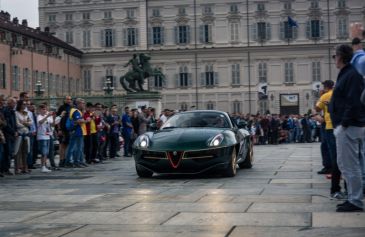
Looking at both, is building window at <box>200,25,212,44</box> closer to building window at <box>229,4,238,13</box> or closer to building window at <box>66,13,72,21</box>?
building window at <box>229,4,238,13</box>

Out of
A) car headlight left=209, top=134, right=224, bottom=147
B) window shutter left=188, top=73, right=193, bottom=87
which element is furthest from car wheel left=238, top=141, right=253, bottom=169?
window shutter left=188, top=73, right=193, bottom=87

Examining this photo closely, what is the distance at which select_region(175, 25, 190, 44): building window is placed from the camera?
248 feet

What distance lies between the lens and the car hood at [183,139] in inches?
511

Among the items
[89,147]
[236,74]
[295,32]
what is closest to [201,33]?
[236,74]

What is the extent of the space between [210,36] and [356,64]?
220 ft

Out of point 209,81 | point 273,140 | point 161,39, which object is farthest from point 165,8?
point 273,140

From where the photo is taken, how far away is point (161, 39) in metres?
76.3

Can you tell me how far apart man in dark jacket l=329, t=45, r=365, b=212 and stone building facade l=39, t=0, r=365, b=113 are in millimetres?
63619

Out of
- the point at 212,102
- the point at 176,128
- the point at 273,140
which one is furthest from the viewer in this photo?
the point at 212,102

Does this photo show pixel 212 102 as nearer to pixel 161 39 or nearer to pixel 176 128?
pixel 161 39

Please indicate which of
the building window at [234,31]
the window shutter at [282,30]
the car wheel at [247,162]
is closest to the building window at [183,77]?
the building window at [234,31]

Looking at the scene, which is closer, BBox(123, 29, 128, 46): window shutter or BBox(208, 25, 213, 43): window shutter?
BBox(208, 25, 213, 43): window shutter

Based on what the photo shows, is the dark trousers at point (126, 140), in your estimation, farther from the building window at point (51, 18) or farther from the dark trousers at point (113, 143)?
the building window at point (51, 18)

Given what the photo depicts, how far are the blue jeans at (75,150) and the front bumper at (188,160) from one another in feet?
16.2
